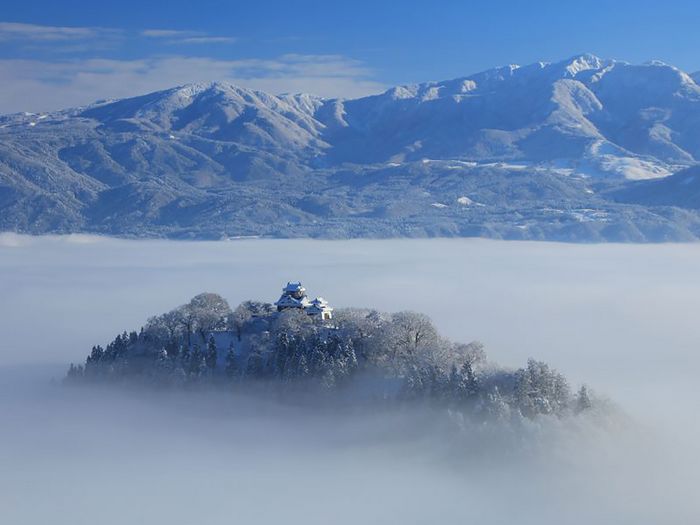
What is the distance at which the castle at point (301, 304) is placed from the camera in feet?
321

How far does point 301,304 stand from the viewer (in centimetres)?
9825

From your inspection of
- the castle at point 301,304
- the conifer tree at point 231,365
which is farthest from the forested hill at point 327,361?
the castle at point 301,304

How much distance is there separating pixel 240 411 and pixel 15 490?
20.2 m

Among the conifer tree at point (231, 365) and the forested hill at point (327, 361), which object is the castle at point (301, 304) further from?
the conifer tree at point (231, 365)

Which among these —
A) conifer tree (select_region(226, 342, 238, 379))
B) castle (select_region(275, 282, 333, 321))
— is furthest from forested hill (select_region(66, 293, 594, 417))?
castle (select_region(275, 282, 333, 321))

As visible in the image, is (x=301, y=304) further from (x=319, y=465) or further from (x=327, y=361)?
(x=319, y=465)

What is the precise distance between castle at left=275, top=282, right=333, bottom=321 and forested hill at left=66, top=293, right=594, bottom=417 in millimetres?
1204

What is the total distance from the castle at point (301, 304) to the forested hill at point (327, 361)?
1204mm

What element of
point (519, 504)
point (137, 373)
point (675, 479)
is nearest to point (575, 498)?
point (519, 504)

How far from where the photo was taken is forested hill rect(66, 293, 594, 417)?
80500 millimetres

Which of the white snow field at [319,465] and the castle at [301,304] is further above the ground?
the castle at [301,304]

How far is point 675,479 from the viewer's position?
76250 mm

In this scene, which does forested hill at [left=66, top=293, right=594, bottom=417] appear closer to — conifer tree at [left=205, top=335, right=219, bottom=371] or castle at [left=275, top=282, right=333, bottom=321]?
conifer tree at [left=205, top=335, right=219, bottom=371]

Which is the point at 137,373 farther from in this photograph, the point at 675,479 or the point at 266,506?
the point at 675,479
